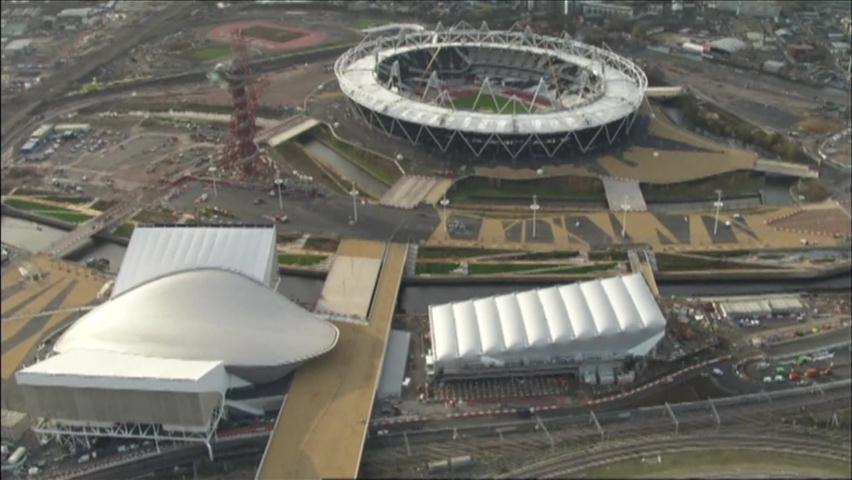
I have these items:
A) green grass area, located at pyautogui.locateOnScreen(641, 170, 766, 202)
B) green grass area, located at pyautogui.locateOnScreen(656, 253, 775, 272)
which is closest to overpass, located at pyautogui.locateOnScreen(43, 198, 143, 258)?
green grass area, located at pyautogui.locateOnScreen(656, 253, 775, 272)

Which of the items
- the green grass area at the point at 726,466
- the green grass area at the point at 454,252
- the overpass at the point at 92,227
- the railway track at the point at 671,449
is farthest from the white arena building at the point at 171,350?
the green grass area at the point at 726,466

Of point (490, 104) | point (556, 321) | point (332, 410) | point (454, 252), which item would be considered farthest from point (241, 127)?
point (556, 321)

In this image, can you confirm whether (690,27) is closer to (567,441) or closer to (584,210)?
(584,210)

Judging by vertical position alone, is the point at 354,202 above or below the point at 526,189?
above

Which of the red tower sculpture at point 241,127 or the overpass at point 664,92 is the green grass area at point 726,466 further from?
the overpass at point 664,92

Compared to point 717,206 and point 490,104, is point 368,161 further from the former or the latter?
point 717,206

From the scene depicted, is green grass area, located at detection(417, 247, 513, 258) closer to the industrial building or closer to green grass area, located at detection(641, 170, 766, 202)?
the industrial building
